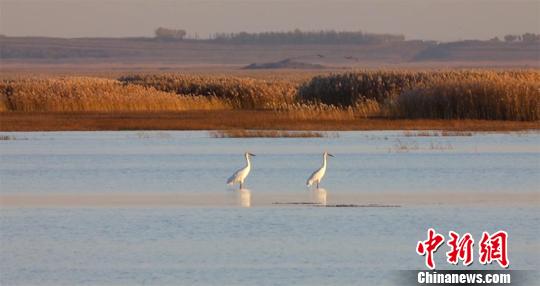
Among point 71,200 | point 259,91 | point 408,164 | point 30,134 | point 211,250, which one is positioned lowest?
point 211,250

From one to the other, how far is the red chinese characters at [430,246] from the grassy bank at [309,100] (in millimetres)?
20279

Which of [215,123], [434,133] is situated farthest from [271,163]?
[215,123]

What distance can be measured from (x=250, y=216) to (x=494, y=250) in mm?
3716

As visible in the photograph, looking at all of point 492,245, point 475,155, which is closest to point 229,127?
point 475,155

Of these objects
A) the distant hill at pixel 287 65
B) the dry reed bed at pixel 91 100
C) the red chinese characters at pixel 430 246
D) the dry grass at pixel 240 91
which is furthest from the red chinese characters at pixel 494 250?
the distant hill at pixel 287 65

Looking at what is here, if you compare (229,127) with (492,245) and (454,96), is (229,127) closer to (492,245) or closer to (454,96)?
(454,96)

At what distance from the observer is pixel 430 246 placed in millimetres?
11867

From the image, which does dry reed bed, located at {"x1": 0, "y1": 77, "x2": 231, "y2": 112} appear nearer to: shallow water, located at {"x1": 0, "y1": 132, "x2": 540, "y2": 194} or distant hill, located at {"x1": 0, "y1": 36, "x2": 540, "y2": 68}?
shallow water, located at {"x1": 0, "y1": 132, "x2": 540, "y2": 194}

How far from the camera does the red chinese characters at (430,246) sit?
1136 centimetres

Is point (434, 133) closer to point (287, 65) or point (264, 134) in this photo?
point (264, 134)

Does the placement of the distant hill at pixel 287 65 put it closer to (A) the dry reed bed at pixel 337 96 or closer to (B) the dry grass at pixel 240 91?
(A) the dry reed bed at pixel 337 96

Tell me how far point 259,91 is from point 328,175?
25778 millimetres

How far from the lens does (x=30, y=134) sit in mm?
31297

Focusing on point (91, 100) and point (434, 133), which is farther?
point (91, 100)
